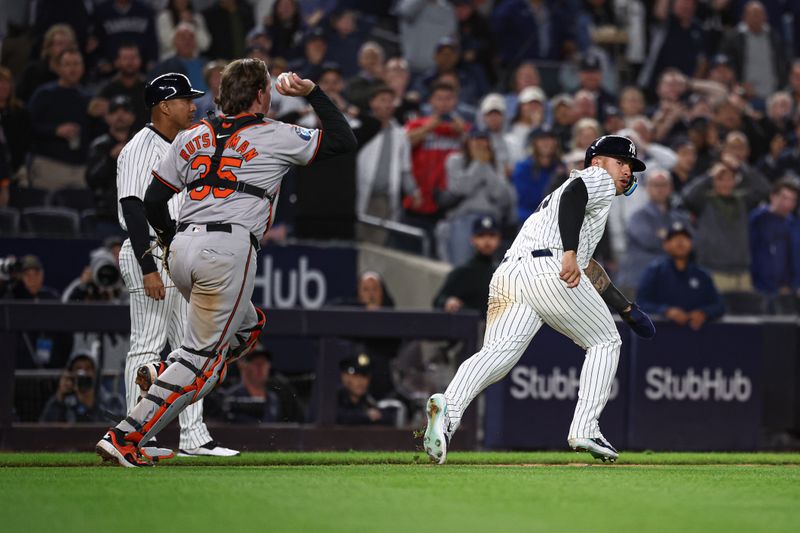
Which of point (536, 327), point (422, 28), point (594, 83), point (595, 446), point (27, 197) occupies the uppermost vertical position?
point (422, 28)

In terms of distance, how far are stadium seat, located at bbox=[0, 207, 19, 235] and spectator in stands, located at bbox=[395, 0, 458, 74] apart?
5.92 metres

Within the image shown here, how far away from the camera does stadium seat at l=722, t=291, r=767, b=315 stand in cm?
1369

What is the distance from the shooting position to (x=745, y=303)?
45.0 feet

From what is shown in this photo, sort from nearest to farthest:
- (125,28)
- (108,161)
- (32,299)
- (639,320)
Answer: (639,320)
(108,161)
(32,299)
(125,28)

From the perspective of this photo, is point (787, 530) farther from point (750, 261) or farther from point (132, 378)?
point (750, 261)

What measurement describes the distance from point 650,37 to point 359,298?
9641mm

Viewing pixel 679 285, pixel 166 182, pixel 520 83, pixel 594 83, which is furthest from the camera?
pixel 594 83

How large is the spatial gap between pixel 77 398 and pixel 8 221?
9.17 feet

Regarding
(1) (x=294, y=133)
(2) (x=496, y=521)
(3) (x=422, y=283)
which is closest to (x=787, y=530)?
(2) (x=496, y=521)

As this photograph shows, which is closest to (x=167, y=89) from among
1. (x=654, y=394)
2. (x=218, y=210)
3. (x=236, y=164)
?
(x=236, y=164)

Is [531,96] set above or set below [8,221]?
above

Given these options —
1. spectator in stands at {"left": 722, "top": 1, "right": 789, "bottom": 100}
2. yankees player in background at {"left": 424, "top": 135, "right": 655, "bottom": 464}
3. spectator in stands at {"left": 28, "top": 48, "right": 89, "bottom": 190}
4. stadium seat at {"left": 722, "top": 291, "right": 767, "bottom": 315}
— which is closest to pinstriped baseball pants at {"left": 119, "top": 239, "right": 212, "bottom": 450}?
yankees player in background at {"left": 424, "top": 135, "right": 655, "bottom": 464}

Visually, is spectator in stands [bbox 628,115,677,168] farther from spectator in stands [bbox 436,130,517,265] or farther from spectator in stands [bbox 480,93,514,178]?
spectator in stands [bbox 436,130,517,265]

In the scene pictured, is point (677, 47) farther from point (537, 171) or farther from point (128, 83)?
point (128, 83)
